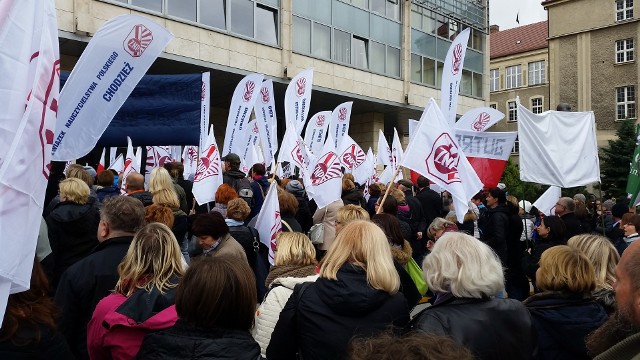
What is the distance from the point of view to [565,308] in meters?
3.39

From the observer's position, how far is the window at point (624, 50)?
145ft

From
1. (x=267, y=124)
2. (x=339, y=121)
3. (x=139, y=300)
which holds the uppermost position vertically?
(x=339, y=121)

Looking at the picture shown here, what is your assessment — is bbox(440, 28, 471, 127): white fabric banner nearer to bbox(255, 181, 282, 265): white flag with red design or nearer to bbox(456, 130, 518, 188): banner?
bbox(456, 130, 518, 188): banner

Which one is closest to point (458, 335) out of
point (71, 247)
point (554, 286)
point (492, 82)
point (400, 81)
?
point (554, 286)

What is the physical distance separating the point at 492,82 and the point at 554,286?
192 feet

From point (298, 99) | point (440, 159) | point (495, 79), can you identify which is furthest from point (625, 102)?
point (440, 159)

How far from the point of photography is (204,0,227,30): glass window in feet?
64.2

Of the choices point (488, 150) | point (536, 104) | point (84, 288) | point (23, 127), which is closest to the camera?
point (23, 127)

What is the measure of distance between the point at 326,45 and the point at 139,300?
22.0m

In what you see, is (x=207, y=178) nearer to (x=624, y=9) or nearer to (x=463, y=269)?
(x=463, y=269)

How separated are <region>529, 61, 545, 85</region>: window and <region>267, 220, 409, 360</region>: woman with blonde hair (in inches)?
2199

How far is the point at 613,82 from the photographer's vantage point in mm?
44719

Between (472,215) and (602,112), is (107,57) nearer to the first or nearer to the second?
(472,215)

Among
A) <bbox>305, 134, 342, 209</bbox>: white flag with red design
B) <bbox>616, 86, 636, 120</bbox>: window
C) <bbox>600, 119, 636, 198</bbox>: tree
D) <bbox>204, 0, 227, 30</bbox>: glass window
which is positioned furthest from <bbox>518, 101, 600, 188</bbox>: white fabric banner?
<bbox>616, 86, 636, 120</bbox>: window
